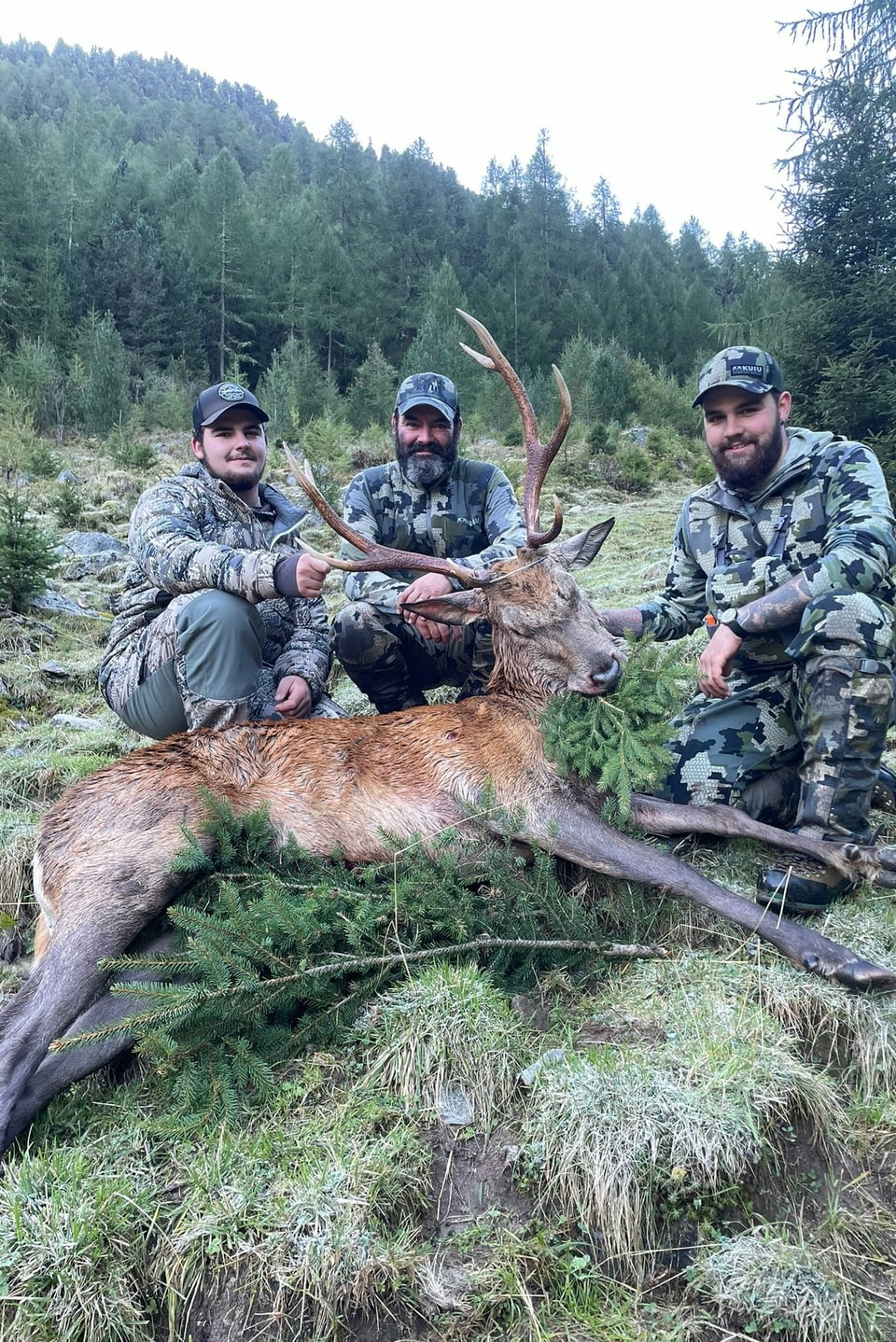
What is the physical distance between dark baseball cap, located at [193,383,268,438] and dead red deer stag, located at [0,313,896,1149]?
1.61 metres

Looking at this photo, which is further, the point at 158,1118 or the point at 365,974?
the point at 365,974

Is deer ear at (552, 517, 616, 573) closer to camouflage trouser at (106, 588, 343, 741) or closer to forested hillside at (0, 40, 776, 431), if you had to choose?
camouflage trouser at (106, 588, 343, 741)

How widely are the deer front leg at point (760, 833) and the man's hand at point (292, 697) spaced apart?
2.14 metres

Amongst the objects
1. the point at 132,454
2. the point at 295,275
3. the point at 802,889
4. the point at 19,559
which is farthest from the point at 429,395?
the point at 295,275

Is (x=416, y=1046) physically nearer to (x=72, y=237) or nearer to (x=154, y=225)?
(x=72, y=237)

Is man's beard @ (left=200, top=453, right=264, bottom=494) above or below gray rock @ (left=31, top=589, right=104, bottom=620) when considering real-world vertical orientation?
above

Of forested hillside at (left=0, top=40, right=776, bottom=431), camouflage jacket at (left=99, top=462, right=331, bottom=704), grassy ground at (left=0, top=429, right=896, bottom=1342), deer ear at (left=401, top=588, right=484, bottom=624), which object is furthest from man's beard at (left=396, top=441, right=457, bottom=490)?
forested hillside at (left=0, top=40, right=776, bottom=431)

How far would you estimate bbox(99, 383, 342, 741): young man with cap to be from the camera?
450cm

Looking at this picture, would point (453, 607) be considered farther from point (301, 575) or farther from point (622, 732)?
point (622, 732)

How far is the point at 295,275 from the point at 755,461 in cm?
4257

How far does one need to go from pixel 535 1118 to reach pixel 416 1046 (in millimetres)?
460

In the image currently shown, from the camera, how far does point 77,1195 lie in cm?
247

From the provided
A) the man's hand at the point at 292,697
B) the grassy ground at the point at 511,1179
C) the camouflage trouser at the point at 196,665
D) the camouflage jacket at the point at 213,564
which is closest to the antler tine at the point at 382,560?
the camouflage jacket at the point at 213,564

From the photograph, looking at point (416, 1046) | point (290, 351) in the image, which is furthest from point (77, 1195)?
point (290, 351)
